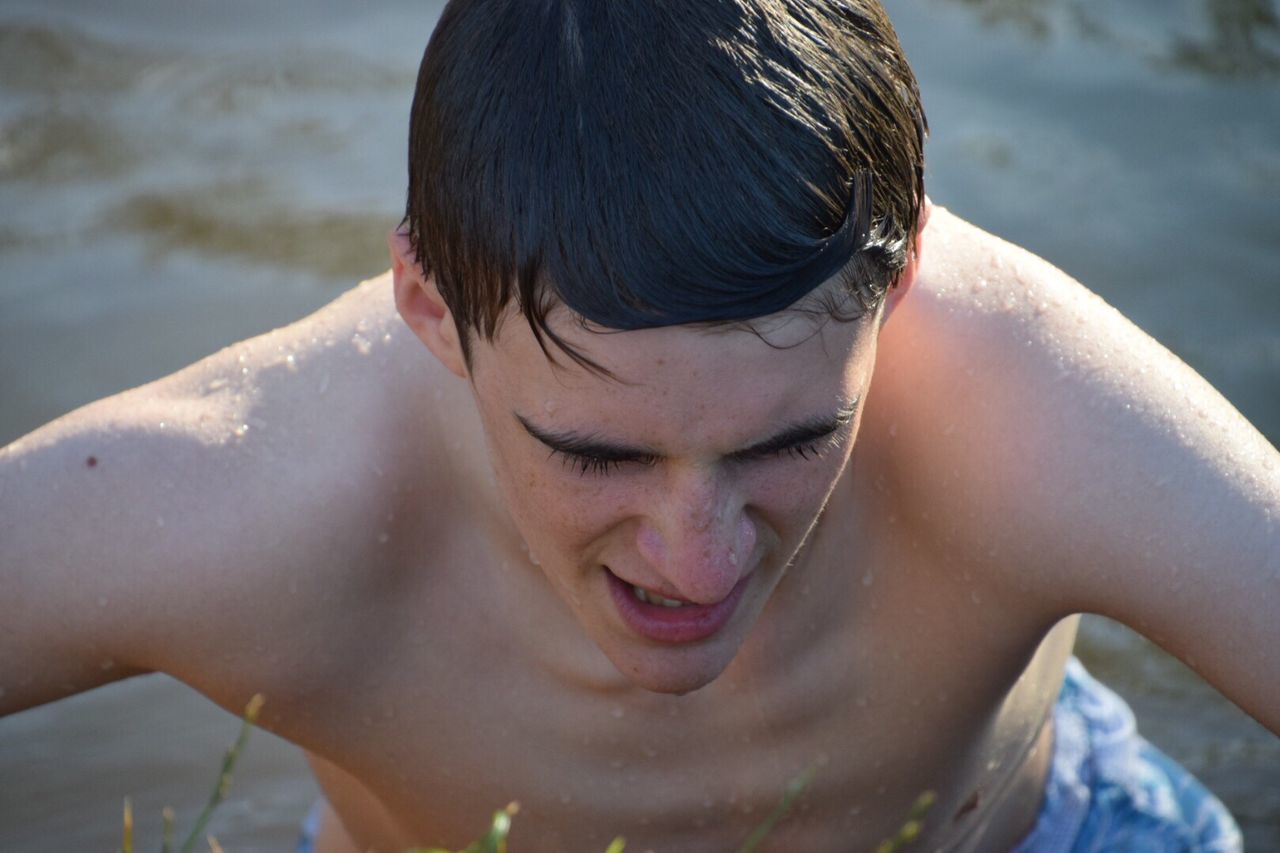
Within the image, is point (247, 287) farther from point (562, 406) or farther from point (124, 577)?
point (562, 406)

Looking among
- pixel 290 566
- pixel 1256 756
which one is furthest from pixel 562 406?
pixel 1256 756

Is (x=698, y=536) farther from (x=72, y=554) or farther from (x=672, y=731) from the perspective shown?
(x=72, y=554)

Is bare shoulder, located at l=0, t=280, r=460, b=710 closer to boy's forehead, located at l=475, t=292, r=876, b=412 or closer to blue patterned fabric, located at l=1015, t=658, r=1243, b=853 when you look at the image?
boy's forehead, located at l=475, t=292, r=876, b=412

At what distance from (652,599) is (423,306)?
38 centimetres

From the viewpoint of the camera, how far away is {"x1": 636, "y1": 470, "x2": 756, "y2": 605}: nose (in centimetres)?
150

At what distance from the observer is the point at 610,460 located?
1.51 metres

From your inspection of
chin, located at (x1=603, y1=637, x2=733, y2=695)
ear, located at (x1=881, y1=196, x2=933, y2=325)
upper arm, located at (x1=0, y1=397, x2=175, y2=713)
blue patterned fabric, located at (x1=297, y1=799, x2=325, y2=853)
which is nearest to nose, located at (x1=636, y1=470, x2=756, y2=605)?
chin, located at (x1=603, y1=637, x2=733, y2=695)

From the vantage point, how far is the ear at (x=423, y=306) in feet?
5.44

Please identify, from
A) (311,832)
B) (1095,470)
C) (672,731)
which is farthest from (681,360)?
(311,832)

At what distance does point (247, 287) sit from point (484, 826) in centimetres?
249

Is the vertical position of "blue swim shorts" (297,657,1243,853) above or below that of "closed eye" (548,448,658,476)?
below

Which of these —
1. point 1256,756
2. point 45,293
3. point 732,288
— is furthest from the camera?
point 45,293

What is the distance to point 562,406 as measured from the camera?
4.89 ft


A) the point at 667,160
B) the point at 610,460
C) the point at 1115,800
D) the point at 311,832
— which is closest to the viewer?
Answer: the point at 667,160
